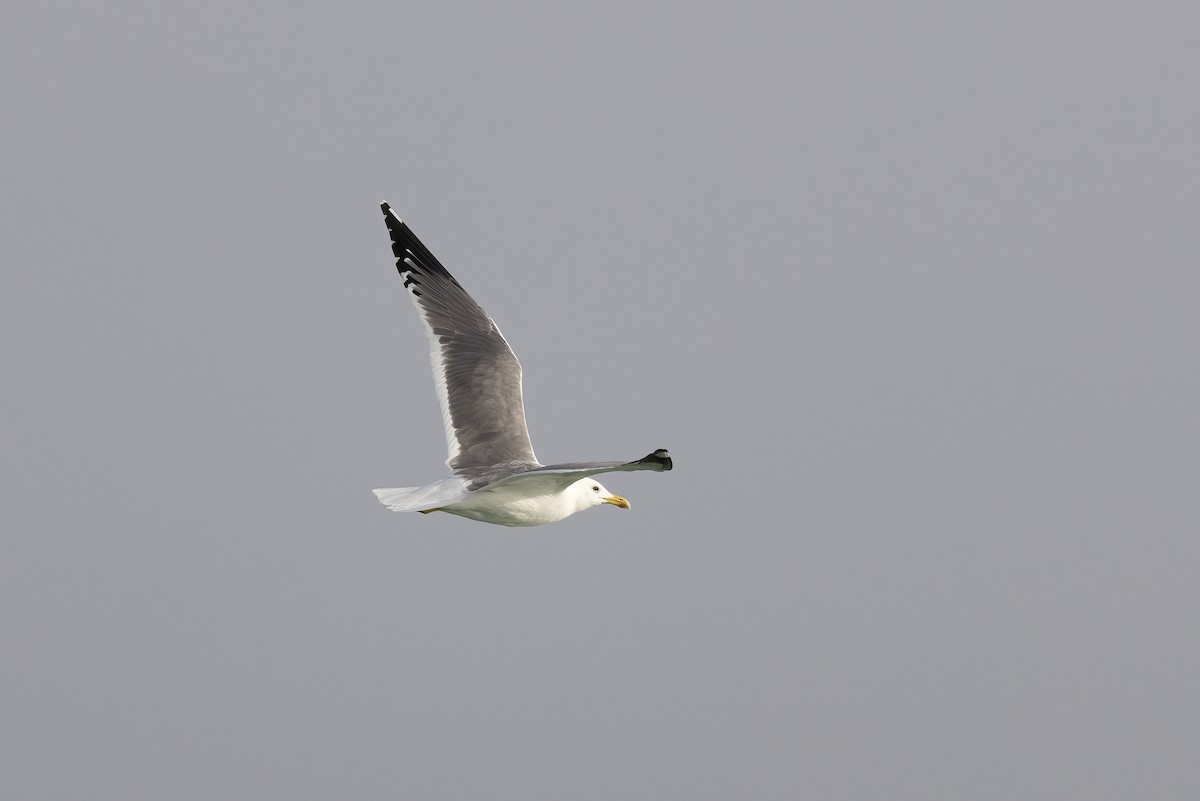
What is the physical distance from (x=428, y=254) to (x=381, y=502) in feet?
13.9

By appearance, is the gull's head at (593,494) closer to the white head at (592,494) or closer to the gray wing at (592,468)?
the white head at (592,494)

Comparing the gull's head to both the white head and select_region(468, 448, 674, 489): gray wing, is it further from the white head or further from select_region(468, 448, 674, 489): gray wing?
select_region(468, 448, 674, 489): gray wing

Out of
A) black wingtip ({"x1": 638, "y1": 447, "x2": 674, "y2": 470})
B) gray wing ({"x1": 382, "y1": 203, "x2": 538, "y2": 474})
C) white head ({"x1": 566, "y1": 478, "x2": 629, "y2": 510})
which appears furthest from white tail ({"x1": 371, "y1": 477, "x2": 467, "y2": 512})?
black wingtip ({"x1": 638, "y1": 447, "x2": 674, "y2": 470})

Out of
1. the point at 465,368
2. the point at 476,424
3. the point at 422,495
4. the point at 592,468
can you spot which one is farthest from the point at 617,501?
the point at 592,468

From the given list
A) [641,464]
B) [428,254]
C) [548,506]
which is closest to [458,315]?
[428,254]

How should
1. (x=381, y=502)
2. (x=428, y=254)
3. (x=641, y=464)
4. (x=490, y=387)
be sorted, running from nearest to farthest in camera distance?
(x=641, y=464)
(x=381, y=502)
(x=490, y=387)
(x=428, y=254)

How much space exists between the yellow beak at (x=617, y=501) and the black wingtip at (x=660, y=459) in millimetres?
4502

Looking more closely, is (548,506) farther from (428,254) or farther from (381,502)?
(428,254)

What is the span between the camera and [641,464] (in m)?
10.0

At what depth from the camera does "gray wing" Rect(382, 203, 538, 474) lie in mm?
14453

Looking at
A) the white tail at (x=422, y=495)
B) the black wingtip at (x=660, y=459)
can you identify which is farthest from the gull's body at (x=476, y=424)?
the black wingtip at (x=660, y=459)

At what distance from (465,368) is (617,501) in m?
2.19

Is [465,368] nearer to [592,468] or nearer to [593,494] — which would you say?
[593,494]

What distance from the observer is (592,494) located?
1430 cm
